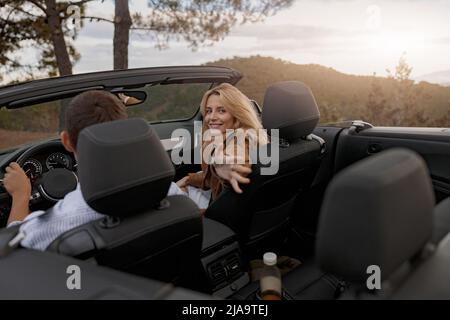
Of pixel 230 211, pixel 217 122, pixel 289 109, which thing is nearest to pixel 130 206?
pixel 230 211

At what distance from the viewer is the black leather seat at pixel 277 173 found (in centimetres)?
257

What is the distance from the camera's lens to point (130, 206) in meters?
1.52

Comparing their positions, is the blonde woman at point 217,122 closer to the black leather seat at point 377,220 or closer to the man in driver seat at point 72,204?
the man in driver seat at point 72,204

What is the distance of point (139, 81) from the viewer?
274 centimetres

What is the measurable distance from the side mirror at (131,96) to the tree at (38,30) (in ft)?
25.8

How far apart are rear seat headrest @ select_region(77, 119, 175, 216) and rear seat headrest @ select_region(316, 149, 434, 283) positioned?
0.70m

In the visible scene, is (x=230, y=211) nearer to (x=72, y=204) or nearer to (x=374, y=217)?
(x=72, y=204)

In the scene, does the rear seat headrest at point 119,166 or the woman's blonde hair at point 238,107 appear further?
the woman's blonde hair at point 238,107

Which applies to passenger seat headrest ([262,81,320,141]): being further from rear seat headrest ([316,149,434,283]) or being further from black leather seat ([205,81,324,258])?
rear seat headrest ([316,149,434,283])

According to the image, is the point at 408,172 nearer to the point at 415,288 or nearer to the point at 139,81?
the point at 415,288

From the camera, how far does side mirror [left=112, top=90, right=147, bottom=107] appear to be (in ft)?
9.35

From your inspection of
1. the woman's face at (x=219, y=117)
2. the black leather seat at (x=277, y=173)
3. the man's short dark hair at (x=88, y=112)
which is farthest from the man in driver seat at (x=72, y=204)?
the woman's face at (x=219, y=117)

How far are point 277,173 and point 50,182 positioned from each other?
1496 mm
